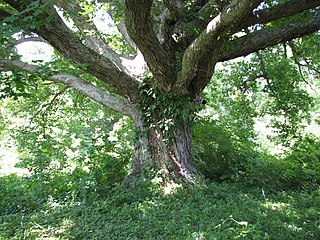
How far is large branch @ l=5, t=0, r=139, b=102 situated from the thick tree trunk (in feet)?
3.07

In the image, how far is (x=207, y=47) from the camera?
515cm

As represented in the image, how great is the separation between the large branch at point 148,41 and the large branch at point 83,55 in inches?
32.8

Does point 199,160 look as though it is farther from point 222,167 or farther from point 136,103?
point 136,103

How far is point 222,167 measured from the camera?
7.59 m

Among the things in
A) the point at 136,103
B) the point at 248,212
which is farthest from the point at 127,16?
the point at 248,212

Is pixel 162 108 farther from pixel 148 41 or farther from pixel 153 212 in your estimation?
pixel 153 212

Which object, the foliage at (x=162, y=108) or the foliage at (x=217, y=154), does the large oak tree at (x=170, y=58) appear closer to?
the foliage at (x=162, y=108)

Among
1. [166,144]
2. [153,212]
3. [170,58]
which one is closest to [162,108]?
[166,144]

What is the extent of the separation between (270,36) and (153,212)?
444 centimetres

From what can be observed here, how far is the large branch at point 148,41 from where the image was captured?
15.2ft

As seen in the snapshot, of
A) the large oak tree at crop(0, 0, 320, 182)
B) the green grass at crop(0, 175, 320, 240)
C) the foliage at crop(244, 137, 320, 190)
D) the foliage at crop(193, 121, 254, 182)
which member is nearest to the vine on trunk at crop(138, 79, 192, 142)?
the large oak tree at crop(0, 0, 320, 182)

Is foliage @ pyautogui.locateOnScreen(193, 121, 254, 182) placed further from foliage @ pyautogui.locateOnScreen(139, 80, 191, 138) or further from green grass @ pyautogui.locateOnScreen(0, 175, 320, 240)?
foliage @ pyautogui.locateOnScreen(139, 80, 191, 138)

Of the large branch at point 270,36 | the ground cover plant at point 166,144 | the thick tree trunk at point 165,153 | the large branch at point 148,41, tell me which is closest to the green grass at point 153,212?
the ground cover plant at point 166,144

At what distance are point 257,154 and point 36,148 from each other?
19.3ft
